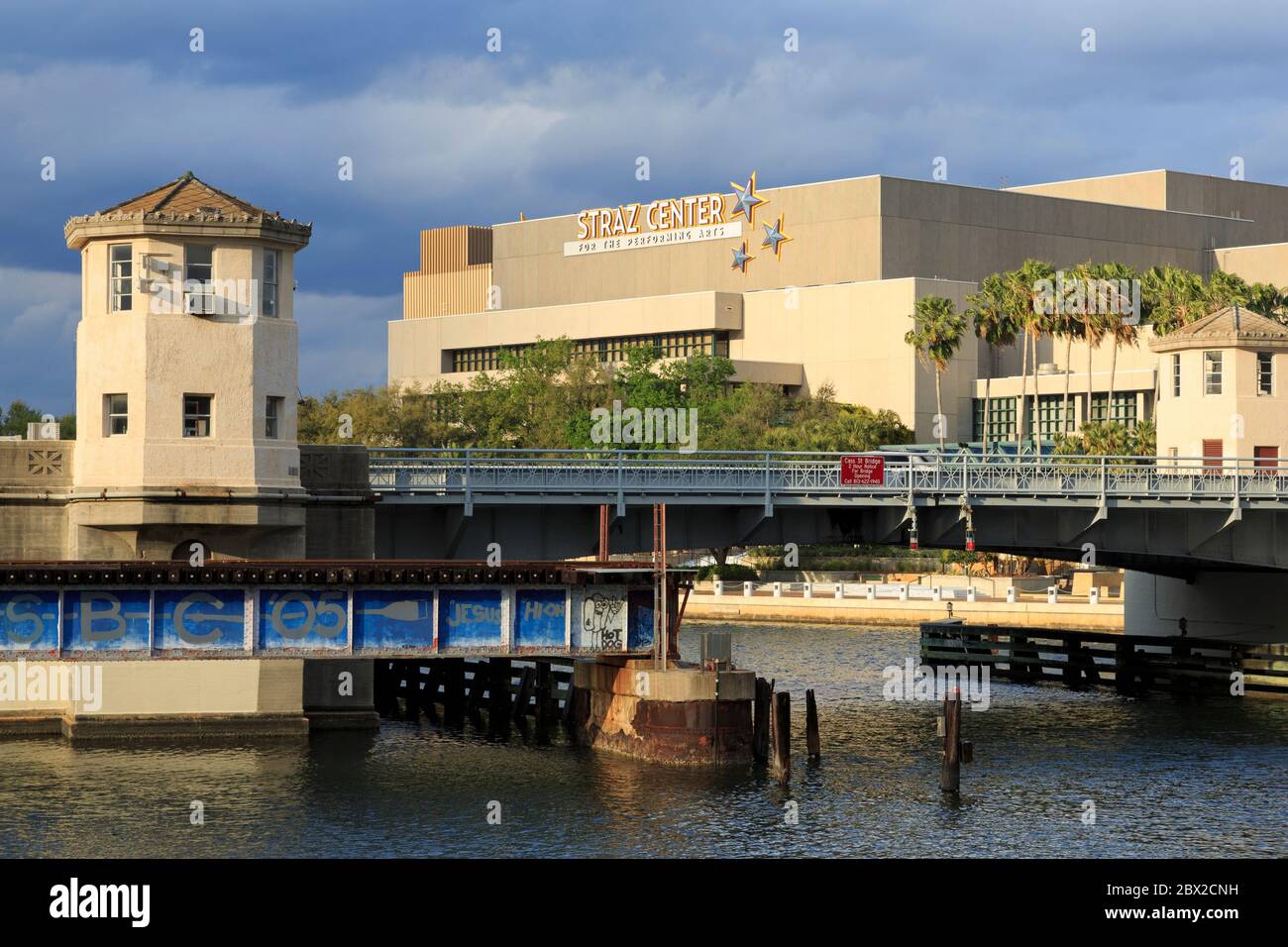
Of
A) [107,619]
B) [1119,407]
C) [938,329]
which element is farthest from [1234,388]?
[1119,407]

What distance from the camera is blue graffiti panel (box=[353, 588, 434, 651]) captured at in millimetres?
48844

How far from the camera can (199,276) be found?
173 ft

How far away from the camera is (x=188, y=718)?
52625 millimetres

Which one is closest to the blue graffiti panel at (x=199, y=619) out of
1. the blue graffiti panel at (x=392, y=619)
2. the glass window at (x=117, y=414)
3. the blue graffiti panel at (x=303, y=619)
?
the blue graffiti panel at (x=303, y=619)

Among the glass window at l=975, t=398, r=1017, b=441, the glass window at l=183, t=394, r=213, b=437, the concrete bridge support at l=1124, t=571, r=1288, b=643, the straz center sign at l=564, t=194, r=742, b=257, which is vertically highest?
the straz center sign at l=564, t=194, r=742, b=257

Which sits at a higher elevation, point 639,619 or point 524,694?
point 639,619

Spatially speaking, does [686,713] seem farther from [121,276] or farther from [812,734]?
[121,276]

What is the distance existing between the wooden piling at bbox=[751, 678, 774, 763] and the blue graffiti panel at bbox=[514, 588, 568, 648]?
5.17 m

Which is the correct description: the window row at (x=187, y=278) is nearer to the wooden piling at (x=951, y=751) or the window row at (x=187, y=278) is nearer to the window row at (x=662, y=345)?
the wooden piling at (x=951, y=751)

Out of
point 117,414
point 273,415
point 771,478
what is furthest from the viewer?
point 771,478

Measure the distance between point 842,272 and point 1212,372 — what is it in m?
85.6

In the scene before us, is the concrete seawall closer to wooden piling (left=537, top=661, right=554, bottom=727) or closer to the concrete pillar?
wooden piling (left=537, top=661, right=554, bottom=727)

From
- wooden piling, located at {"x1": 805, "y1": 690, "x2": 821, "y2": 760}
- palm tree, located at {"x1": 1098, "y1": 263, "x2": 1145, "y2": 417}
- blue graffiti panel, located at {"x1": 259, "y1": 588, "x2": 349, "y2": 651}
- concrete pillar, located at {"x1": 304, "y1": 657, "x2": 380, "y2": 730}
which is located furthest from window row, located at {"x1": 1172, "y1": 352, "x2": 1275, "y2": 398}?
palm tree, located at {"x1": 1098, "y1": 263, "x2": 1145, "y2": 417}
